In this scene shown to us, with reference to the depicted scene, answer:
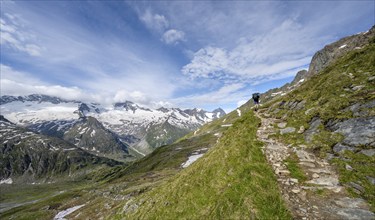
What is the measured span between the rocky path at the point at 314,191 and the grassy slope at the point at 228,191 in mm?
812

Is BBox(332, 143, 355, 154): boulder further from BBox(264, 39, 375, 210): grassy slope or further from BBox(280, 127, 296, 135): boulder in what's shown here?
BBox(280, 127, 296, 135): boulder

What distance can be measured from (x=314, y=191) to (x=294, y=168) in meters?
2.61

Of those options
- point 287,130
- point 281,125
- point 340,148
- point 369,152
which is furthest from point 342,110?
point 369,152

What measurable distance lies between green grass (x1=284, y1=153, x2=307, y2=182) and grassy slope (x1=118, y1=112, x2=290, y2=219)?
1.63 metres

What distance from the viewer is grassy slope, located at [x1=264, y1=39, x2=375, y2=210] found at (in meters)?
14.5

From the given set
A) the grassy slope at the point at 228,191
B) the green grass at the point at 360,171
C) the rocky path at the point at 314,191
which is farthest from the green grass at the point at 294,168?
the green grass at the point at 360,171

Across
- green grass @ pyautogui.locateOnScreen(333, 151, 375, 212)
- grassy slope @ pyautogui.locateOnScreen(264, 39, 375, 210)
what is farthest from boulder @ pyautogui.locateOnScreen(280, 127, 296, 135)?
green grass @ pyautogui.locateOnScreen(333, 151, 375, 212)

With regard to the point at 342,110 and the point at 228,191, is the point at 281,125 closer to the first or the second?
the point at 342,110

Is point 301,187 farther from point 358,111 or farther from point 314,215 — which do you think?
point 358,111

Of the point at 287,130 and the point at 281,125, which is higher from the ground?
the point at 281,125

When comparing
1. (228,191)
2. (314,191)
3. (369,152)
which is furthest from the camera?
(369,152)

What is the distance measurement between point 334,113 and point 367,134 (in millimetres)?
4607

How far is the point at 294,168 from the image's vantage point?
16.4 m

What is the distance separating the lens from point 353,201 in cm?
1252
